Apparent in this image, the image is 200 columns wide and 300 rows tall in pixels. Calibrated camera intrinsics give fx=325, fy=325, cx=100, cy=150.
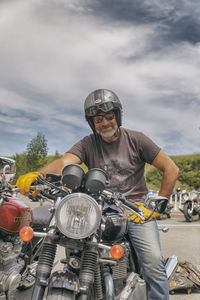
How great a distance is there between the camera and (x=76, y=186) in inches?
83.4

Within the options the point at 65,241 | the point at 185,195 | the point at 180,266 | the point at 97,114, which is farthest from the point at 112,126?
the point at 185,195

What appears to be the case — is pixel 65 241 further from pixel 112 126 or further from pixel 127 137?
pixel 127 137

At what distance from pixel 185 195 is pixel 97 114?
39.7 ft

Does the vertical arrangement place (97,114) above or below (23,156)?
below

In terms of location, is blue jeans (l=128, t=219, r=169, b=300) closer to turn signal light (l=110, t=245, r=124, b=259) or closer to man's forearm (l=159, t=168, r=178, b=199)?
man's forearm (l=159, t=168, r=178, b=199)

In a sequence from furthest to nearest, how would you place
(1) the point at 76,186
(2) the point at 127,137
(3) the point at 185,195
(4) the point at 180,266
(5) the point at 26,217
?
(3) the point at 185,195, (4) the point at 180,266, (5) the point at 26,217, (2) the point at 127,137, (1) the point at 76,186

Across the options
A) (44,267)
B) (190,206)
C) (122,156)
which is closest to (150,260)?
(122,156)

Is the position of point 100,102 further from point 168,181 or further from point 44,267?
point 44,267

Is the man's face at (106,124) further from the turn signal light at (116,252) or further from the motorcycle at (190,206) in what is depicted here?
the motorcycle at (190,206)

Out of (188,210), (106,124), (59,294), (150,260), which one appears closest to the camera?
(59,294)

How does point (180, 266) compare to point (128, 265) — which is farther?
point (180, 266)

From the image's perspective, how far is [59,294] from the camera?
184 centimetres

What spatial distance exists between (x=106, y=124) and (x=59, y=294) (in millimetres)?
1820

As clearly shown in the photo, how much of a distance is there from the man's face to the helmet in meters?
0.10
